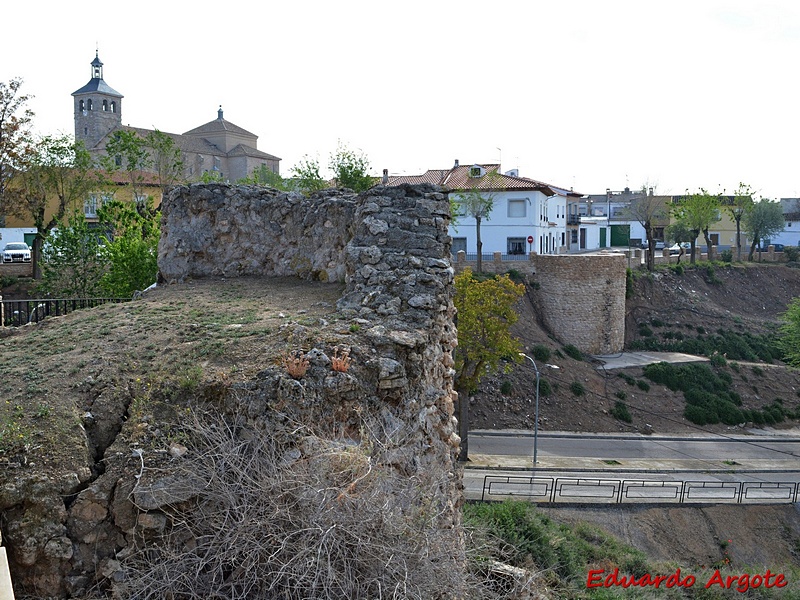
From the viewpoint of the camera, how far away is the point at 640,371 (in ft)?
107

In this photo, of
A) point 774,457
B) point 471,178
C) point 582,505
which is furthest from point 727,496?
point 471,178

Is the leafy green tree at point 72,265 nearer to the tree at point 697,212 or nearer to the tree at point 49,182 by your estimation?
the tree at point 49,182

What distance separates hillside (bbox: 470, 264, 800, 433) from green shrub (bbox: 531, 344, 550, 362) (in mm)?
189

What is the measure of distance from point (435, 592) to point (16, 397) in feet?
12.4

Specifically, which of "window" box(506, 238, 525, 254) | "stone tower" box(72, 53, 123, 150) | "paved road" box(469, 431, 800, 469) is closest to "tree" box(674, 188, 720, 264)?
"window" box(506, 238, 525, 254)

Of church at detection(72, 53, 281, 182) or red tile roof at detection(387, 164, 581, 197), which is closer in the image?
red tile roof at detection(387, 164, 581, 197)

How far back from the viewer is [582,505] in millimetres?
18438

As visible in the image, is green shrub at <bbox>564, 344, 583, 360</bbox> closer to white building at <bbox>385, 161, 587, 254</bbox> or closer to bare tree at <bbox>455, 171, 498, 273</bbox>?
bare tree at <bbox>455, 171, 498, 273</bbox>

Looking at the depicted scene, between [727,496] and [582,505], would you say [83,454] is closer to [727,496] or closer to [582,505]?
[582,505]

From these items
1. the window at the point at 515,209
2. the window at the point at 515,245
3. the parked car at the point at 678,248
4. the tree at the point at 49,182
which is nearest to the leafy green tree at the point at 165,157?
the tree at the point at 49,182

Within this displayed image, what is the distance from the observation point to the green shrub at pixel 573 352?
3322 centimetres

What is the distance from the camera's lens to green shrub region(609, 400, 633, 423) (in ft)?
95.9

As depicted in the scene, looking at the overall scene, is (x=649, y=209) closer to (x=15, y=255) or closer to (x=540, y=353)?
(x=540, y=353)

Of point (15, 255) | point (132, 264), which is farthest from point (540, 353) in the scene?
point (15, 255)
